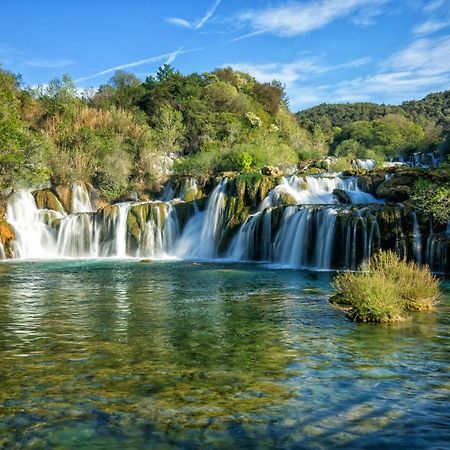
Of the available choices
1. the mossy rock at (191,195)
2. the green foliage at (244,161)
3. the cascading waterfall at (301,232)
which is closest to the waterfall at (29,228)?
the mossy rock at (191,195)

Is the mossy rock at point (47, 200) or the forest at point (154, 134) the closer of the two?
the mossy rock at point (47, 200)

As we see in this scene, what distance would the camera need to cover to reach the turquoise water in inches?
266

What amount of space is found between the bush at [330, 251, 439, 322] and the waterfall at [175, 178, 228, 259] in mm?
19158

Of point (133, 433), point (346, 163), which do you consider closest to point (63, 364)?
point (133, 433)

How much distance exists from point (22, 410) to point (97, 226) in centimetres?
2951

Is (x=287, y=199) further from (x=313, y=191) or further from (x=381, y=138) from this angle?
(x=381, y=138)

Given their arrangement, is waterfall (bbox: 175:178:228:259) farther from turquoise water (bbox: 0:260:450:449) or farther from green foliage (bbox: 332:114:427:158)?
green foliage (bbox: 332:114:427:158)

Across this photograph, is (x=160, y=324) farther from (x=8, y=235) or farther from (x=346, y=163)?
(x=346, y=163)

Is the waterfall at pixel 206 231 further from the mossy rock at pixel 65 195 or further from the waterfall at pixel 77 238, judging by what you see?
the mossy rock at pixel 65 195

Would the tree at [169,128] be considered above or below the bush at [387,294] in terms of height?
above

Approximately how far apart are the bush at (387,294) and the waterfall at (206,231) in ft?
62.9

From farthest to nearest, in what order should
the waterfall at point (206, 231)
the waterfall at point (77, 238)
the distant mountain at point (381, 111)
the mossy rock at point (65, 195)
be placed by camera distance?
the distant mountain at point (381, 111)
the mossy rock at point (65, 195)
the waterfall at point (77, 238)
the waterfall at point (206, 231)

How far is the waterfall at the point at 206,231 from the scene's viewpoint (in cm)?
3466

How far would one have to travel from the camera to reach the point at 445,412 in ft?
24.2
